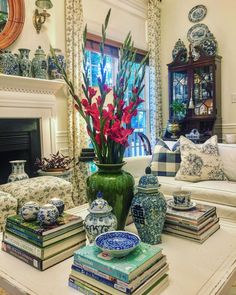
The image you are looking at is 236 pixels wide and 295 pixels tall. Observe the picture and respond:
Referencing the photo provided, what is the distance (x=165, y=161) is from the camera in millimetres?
2924

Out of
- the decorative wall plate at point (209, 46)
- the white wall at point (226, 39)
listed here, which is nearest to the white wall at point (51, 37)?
the decorative wall plate at point (209, 46)

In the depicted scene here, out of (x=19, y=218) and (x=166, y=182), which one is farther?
(x=166, y=182)

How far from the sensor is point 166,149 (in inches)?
117

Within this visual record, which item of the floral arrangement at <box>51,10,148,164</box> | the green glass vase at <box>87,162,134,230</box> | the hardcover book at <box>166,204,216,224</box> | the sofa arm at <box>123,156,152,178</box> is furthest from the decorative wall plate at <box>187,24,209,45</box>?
the green glass vase at <box>87,162,134,230</box>

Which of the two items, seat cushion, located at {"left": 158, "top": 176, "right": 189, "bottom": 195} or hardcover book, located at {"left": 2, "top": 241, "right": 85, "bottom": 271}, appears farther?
seat cushion, located at {"left": 158, "top": 176, "right": 189, "bottom": 195}

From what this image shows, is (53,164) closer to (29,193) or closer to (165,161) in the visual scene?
(29,193)

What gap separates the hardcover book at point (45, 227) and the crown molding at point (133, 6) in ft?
12.5

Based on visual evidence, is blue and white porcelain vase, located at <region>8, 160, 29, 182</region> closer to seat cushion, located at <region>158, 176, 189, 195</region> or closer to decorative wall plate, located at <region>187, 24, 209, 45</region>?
seat cushion, located at <region>158, 176, 189, 195</region>

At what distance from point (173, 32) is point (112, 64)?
4.30ft

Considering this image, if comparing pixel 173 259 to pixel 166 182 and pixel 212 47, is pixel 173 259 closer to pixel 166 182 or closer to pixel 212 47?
pixel 166 182

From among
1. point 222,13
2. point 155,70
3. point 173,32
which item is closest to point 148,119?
point 155,70

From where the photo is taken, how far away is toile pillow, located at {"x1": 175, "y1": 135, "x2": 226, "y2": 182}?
8.65ft

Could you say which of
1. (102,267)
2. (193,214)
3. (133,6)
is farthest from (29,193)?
(133,6)

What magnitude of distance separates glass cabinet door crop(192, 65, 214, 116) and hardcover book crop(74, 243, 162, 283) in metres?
3.64
